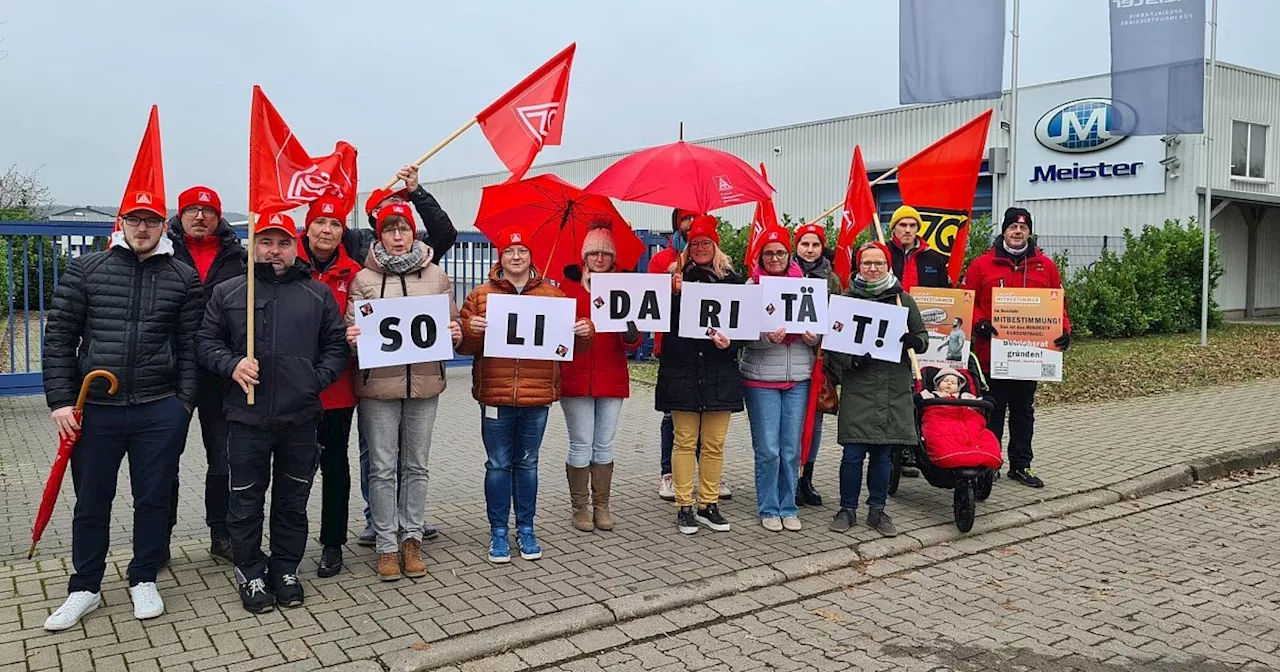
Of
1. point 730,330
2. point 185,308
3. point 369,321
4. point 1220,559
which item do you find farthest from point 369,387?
point 1220,559

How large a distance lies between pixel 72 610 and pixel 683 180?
13.3ft

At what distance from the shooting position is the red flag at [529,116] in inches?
250

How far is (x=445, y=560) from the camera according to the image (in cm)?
600

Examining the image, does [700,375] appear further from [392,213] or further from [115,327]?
[115,327]

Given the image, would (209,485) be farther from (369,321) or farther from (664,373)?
(664,373)

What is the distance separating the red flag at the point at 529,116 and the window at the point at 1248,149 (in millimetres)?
26514

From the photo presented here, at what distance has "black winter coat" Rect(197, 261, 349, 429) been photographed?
16.5 ft

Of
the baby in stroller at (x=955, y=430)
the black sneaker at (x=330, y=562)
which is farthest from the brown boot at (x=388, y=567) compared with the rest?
the baby in stroller at (x=955, y=430)

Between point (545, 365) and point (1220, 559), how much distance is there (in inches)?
178

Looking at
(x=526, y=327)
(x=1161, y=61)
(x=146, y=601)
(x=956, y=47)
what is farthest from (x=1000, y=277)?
(x=1161, y=61)

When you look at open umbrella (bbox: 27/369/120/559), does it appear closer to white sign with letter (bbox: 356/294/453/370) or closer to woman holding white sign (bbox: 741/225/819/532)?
white sign with letter (bbox: 356/294/453/370)

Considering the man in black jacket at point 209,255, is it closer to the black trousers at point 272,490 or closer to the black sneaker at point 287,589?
the black trousers at point 272,490

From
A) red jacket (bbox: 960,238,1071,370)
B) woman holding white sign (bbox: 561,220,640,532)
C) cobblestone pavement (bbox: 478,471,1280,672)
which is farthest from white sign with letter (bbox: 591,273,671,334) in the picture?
red jacket (bbox: 960,238,1071,370)

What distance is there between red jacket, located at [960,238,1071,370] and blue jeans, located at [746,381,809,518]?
6.80 ft
